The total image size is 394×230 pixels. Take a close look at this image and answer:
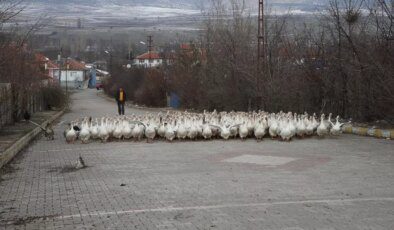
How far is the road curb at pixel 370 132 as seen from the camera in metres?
18.7

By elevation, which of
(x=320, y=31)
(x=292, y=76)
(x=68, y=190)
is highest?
(x=320, y=31)

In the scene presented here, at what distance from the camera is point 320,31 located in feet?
87.6

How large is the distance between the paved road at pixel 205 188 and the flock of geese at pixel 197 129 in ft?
5.61

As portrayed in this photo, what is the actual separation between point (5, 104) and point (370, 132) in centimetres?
1391

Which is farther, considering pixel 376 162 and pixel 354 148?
pixel 354 148

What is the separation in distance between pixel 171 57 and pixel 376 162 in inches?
1563

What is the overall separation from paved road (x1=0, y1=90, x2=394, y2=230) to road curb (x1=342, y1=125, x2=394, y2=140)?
2.04 m

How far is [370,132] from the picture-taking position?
773 inches

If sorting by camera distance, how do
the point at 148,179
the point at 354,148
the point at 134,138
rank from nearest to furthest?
the point at 148,179 → the point at 354,148 → the point at 134,138

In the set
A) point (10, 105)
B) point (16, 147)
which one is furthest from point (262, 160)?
point (10, 105)

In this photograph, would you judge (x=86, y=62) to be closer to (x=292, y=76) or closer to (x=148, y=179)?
(x=292, y=76)

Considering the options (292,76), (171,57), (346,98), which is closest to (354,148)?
(346,98)

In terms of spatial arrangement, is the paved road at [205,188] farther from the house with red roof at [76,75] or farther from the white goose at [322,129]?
the house with red roof at [76,75]

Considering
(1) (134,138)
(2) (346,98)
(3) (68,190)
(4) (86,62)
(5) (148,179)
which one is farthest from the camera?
(4) (86,62)
